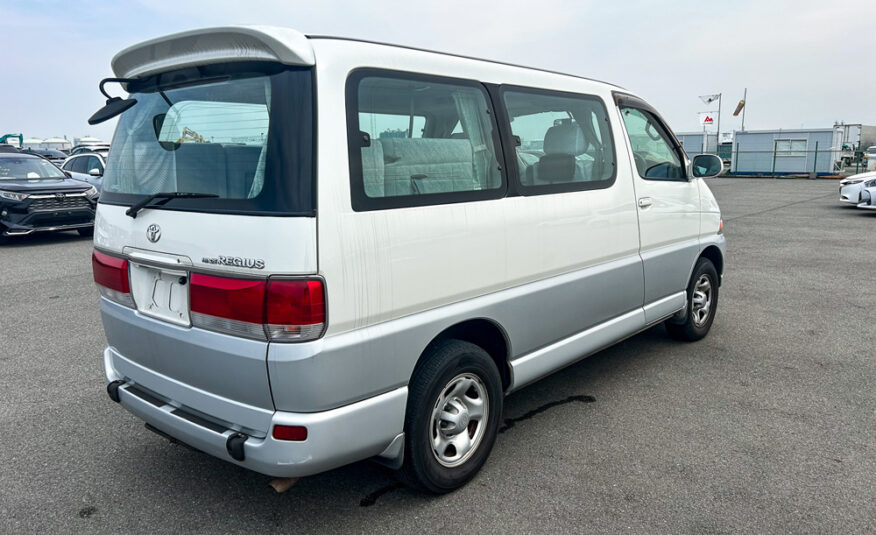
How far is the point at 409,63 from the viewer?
2793 mm

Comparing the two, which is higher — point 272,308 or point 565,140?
point 565,140

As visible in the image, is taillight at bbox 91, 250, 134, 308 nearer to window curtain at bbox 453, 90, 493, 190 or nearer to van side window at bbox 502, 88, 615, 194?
window curtain at bbox 453, 90, 493, 190

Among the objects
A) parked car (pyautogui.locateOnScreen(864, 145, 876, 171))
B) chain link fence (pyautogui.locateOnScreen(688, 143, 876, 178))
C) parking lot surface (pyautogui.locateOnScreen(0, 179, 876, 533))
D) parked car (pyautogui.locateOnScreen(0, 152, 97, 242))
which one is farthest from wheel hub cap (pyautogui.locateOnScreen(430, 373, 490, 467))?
parked car (pyautogui.locateOnScreen(864, 145, 876, 171))

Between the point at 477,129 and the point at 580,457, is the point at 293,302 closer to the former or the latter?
the point at 477,129

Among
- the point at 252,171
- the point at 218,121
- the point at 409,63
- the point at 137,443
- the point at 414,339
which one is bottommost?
the point at 137,443

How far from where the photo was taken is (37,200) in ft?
35.9

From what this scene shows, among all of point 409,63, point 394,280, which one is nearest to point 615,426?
point 394,280

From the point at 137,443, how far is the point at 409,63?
265cm

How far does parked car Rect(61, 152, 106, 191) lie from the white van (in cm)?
1304

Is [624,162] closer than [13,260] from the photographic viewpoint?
Yes

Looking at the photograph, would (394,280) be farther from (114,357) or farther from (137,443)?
(137,443)

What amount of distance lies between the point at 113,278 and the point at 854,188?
1730cm

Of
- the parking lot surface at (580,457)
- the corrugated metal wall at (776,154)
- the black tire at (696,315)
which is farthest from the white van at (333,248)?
the corrugated metal wall at (776,154)

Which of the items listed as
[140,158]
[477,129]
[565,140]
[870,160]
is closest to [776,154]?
[870,160]
